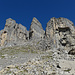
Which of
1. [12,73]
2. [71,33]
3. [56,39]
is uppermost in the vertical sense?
[71,33]

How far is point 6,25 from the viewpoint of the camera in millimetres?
66625

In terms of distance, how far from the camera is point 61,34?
163ft

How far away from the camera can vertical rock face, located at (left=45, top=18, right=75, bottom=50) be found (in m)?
45.8

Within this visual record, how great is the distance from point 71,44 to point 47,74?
133 ft

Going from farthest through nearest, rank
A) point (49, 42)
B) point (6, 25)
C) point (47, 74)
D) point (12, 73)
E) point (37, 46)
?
1. point (6, 25)
2. point (49, 42)
3. point (37, 46)
4. point (12, 73)
5. point (47, 74)

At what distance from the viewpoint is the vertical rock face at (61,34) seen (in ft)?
150

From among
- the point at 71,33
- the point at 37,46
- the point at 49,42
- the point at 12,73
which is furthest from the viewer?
the point at 71,33

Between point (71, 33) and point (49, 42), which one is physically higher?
point (71, 33)

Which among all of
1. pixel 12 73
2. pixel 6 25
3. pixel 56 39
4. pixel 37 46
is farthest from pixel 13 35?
pixel 12 73

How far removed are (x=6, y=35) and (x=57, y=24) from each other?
4136 cm

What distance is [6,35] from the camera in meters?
61.6

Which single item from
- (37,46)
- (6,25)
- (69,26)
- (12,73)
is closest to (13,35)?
(6,25)

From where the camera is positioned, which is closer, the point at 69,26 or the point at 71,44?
the point at 71,44

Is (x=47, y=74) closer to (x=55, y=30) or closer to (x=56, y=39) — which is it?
(x=56, y=39)
